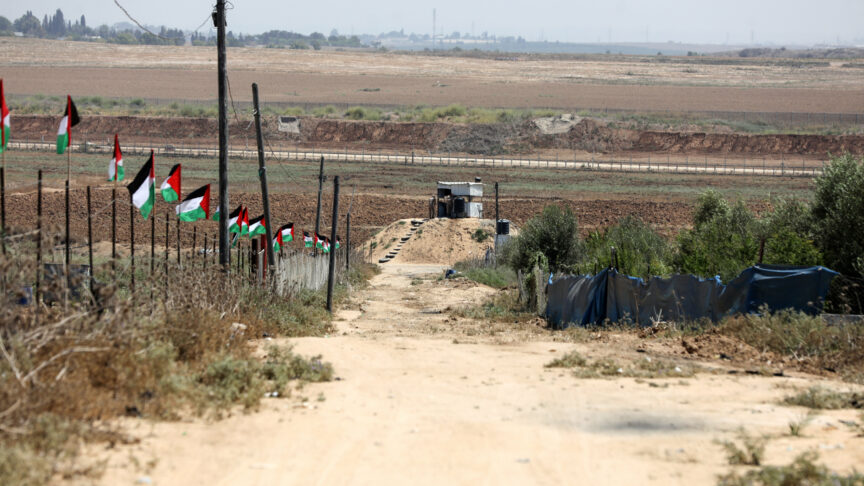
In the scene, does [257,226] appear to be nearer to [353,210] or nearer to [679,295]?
[679,295]

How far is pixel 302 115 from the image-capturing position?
11462 centimetres

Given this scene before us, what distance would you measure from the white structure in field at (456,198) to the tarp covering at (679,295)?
30449 millimetres

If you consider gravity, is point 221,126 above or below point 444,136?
above

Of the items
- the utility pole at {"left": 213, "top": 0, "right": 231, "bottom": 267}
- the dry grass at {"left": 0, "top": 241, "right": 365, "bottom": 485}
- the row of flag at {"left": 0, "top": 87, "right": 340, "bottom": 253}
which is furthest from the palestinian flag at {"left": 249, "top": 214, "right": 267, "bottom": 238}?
the dry grass at {"left": 0, "top": 241, "right": 365, "bottom": 485}

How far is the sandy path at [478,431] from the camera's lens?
8828 millimetres

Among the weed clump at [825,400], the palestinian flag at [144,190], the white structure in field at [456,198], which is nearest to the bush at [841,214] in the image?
the weed clump at [825,400]

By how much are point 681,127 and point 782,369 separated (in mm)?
99261

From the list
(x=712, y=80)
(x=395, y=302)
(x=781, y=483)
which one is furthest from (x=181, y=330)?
(x=712, y=80)

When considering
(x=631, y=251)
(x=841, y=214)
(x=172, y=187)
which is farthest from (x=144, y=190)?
(x=841, y=214)

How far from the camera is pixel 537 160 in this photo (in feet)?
311

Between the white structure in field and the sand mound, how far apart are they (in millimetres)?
753

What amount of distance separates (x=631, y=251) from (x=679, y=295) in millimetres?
8045

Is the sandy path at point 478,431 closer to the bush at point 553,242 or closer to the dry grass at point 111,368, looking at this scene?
the dry grass at point 111,368

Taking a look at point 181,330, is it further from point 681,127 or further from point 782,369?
point 681,127
